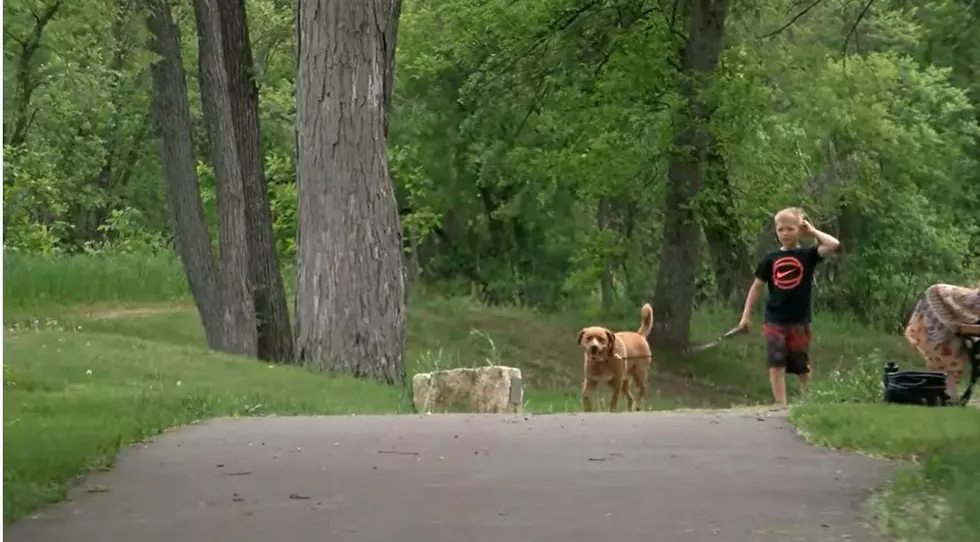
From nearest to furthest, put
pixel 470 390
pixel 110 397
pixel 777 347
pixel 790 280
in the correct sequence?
pixel 110 397
pixel 790 280
pixel 777 347
pixel 470 390

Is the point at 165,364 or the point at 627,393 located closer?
the point at 627,393

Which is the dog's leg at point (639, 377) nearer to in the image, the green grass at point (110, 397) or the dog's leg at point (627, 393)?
the dog's leg at point (627, 393)

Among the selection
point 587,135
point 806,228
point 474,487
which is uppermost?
point 587,135

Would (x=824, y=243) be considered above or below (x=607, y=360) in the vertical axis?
above

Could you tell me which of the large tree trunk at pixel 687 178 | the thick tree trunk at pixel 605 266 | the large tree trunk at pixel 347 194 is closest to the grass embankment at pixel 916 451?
the large tree trunk at pixel 347 194

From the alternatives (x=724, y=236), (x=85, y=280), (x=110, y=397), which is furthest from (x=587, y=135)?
(x=110, y=397)

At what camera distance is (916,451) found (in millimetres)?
8812

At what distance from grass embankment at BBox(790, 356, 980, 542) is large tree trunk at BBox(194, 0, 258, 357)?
1123 cm

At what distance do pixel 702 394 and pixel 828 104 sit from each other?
771cm

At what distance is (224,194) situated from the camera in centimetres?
2322

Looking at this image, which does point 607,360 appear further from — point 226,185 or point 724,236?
point 724,236

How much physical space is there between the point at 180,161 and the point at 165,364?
20.9 feet

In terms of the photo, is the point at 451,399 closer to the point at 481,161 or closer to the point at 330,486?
the point at 330,486

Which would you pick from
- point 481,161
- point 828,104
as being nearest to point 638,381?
point 828,104
